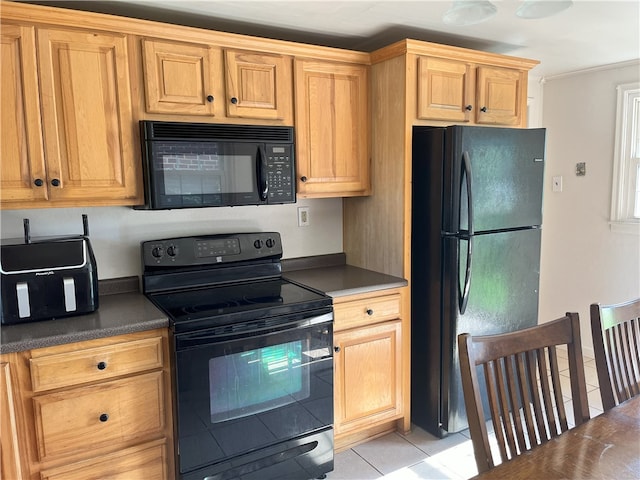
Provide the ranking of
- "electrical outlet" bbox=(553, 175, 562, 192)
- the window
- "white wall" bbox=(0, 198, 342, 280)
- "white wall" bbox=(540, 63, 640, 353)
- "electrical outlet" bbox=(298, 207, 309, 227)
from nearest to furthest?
"white wall" bbox=(0, 198, 342, 280), "electrical outlet" bbox=(298, 207, 309, 227), the window, "white wall" bbox=(540, 63, 640, 353), "electrical outlet" bbox=(553, 175, 562, 192)

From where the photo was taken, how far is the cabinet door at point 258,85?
2.25 m

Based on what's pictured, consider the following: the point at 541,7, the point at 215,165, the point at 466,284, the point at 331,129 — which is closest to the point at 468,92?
the point at 331,129

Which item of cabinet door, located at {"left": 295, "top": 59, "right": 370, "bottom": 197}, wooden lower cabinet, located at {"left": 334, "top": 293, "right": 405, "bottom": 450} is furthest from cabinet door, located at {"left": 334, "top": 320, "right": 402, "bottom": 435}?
cabinet door, located at {"left": 295, "top": 59, "right": 370, "bottom": 197}

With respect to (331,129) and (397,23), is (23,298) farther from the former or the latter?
(397,23)

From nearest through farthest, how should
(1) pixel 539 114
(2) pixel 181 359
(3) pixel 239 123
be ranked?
(2) pixel 181 359 → (3) pixel 239 123 → (1) pixel 539 114

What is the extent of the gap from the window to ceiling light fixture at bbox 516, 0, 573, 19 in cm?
221

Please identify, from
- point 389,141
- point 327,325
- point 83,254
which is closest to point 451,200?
point 389,141

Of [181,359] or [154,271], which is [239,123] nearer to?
[154,271]

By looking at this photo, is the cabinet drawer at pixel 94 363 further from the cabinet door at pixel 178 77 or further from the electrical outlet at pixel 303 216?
the electrical outlet at pixel 303 216

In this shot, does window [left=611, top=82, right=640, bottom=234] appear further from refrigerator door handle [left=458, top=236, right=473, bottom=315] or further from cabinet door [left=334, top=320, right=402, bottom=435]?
cabinet door [left=334, top=320, right=402, bottom=435]

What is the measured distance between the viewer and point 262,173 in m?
2.32

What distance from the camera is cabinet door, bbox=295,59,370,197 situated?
8.08 feet

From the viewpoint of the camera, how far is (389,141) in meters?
2.55

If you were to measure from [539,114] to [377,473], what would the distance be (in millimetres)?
2951
